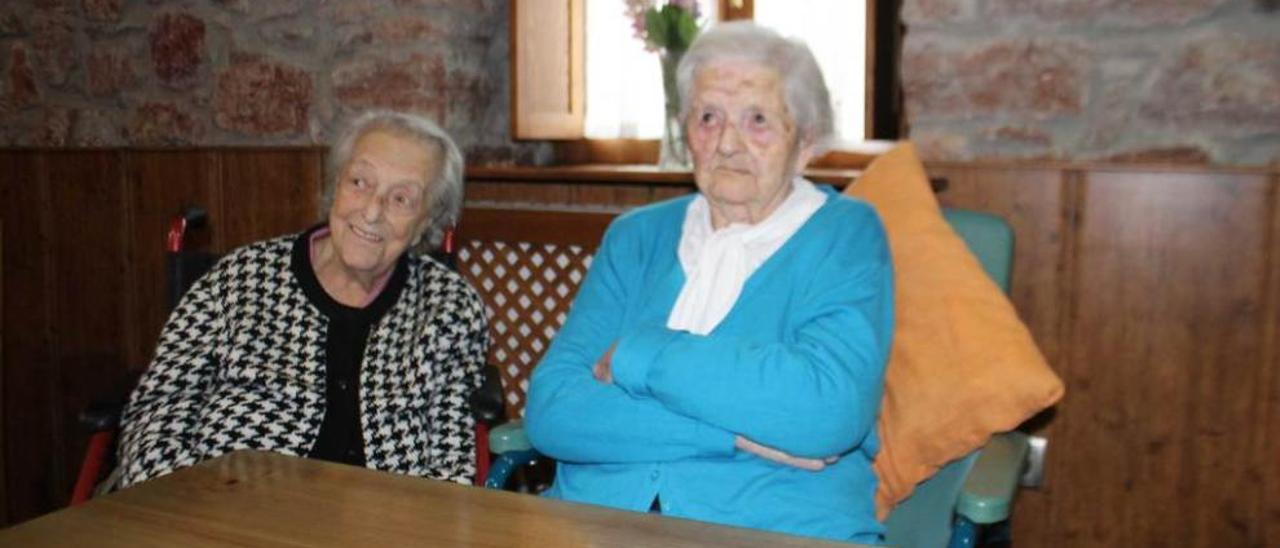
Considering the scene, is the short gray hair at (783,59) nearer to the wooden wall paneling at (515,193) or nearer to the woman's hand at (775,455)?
the woman's hand at (775,455)

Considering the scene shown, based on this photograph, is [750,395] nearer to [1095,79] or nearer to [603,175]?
[1095,79]

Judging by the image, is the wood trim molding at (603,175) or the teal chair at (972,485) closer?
the teal chair at (972,485)

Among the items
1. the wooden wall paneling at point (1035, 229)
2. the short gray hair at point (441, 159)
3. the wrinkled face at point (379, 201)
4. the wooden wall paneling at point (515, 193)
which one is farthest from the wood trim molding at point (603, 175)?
the wrinkled face at point (379, 201)

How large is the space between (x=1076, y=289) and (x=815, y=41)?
84cm

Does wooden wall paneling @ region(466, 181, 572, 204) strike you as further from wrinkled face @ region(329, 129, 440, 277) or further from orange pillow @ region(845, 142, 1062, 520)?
orange pillow @ region(845, 142, 1062, 520)

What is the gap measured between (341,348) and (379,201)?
0.87 feet

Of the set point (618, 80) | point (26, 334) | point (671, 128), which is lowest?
point (26, 334)

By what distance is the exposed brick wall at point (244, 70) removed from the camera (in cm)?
286

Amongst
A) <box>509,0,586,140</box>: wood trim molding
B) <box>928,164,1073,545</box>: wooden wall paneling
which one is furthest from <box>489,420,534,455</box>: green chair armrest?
<box>509,0,586,140</box>: wood trim molding

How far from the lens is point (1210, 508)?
2.21m

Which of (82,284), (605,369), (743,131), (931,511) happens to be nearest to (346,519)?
(605,369)

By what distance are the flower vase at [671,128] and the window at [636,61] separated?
0.59 feet

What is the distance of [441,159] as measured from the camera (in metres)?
2.22

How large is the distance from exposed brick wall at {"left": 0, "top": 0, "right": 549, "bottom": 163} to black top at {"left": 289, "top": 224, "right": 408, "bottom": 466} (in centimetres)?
81
